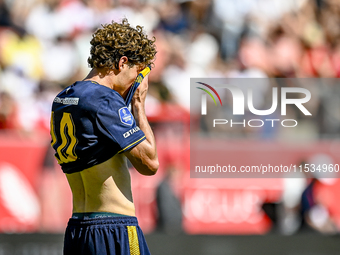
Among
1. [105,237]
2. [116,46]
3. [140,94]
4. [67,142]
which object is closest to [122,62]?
[116,46]

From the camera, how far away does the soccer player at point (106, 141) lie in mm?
3002

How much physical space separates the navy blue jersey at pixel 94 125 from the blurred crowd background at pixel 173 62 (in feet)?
12.9

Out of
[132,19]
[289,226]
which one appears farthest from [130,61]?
[132,19]

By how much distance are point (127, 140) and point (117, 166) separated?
0.23 m

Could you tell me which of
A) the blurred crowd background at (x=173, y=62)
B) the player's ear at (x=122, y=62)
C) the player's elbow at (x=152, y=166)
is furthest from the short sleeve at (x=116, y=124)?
the blurred crowd background at (x=173, y=62)

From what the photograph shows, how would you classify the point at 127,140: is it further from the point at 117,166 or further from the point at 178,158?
the point at 178,158

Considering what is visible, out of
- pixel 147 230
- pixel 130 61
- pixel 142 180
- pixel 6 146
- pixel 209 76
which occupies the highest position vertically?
pixel 209 76

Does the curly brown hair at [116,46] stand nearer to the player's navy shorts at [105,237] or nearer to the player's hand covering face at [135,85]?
the player's hand covering face at [135,85]

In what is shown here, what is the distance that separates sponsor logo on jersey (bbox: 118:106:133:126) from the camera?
3008mm

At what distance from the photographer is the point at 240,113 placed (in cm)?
759

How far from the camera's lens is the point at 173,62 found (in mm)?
8703

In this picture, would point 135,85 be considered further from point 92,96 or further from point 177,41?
point 177,41

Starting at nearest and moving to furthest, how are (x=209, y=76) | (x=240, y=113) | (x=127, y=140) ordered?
(x=127, y=140)
(x=240, y=113)
(x=209, y=76)

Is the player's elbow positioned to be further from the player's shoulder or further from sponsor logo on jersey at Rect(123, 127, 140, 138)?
the player's shoulder
